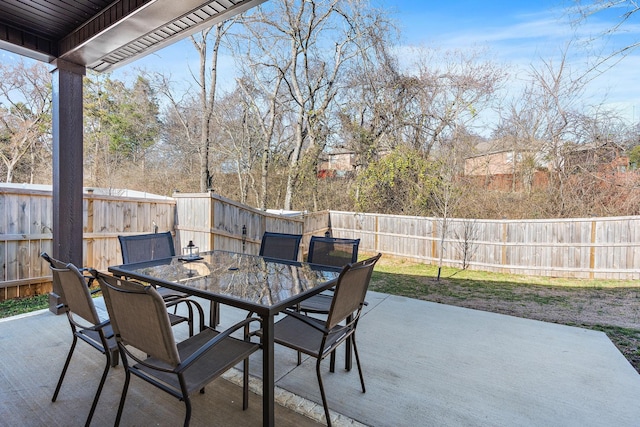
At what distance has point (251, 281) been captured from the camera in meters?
2.20

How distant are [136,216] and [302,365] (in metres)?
3.70

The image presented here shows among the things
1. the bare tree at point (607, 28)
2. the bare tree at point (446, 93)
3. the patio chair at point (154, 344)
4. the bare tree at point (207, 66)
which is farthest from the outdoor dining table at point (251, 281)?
the bare tree at point (446, 93)

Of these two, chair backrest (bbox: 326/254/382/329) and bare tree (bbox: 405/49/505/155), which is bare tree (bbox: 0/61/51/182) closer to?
bare tree (bbox: 405/49/505/155)

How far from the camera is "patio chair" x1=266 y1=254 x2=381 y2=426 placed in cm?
177

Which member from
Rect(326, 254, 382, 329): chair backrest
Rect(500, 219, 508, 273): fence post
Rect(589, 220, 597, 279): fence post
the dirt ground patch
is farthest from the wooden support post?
Rect(589, 220, 597, 279): fence post

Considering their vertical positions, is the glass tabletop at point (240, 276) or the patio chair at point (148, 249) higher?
the patio chair at point (148, 249)

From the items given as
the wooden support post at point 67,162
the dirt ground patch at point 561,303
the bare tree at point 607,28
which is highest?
the bare tree at point 607,28

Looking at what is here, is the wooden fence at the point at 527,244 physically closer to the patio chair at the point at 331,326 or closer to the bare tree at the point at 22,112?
the patio chair at the point at 331,326

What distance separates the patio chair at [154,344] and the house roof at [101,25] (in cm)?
185

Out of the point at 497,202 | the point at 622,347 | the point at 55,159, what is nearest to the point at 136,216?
the point at 55,159

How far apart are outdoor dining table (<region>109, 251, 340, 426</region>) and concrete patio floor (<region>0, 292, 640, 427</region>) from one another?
562 mm

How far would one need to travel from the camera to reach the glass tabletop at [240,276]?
1907 millimetres

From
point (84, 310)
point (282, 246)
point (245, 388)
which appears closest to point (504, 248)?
point (282, 246)

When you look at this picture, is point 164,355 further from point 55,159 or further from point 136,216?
point 136,216
